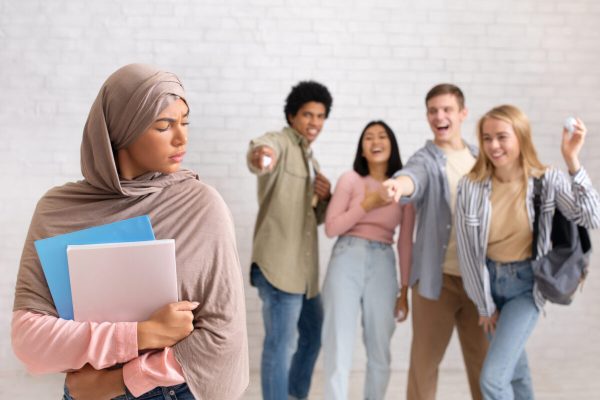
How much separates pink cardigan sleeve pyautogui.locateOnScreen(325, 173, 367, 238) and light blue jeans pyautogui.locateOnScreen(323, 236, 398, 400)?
10cm

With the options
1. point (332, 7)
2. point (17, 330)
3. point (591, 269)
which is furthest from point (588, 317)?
point (17, 330)

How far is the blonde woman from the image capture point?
2883mm

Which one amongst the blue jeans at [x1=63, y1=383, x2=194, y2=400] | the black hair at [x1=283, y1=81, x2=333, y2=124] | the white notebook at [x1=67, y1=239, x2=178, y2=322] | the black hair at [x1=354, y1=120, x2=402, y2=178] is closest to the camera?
the white notebook at [x1=67, y1=239, x2=178, y2=322]

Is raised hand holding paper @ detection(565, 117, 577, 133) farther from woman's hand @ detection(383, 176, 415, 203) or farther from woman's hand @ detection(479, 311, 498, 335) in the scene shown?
woman's hand @ detection(479, 311, 498, 335)

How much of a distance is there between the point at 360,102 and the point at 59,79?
1.98 m

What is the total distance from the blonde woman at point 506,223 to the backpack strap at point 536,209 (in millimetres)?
16

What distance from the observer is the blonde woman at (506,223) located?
9.46ft

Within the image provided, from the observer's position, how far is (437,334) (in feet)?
10.8

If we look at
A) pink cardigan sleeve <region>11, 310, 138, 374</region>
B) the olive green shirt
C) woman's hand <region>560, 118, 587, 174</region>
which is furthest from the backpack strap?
pink cardigan sleeve <region>11, 310, 138, 374</region>

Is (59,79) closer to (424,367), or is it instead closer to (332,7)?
(332,7)

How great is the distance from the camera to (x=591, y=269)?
481cm

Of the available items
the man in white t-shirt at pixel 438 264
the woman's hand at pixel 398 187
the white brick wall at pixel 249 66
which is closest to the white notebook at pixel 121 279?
the woman's hand at pixel 398 187

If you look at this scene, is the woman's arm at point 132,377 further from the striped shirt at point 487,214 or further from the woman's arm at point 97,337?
the striped shirt at point 487,214

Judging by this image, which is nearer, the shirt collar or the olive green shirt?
the olive green shirt
